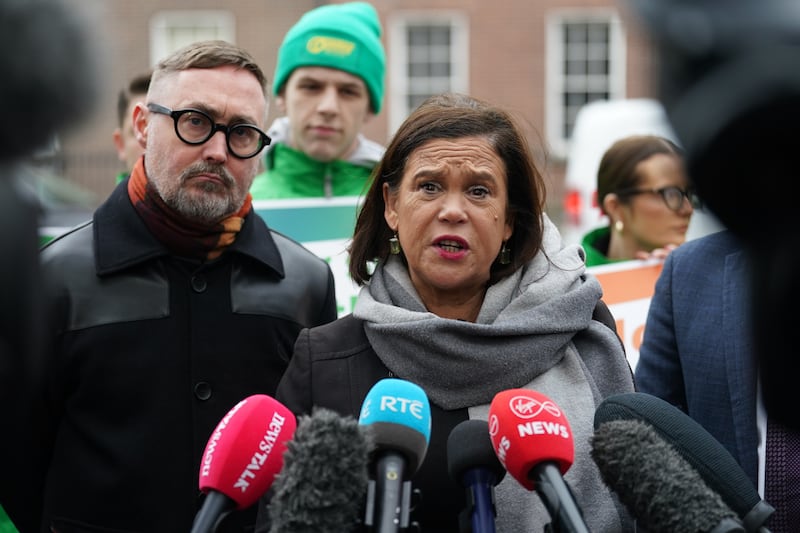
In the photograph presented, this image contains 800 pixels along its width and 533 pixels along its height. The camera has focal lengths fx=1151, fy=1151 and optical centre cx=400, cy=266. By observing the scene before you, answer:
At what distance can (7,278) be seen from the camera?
1.37 m

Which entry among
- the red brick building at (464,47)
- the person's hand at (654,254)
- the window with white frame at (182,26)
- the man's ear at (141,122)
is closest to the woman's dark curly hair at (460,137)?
the man's ear at (141,122)

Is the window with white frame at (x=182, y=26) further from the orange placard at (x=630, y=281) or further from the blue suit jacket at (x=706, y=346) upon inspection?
the blue suit jacket at (x=706, y=346)

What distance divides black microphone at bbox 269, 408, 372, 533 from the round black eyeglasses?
1419mm

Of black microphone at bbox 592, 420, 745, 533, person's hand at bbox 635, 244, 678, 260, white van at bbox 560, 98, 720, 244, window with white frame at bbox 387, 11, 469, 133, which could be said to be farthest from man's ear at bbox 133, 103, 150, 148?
window with white frame at bbox 387, 11, 469, 133

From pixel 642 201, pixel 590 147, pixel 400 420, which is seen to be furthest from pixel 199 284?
pixel 590 147

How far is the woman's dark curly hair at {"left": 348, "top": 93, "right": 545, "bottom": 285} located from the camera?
3.24 m

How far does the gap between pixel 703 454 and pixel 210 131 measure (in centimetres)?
171

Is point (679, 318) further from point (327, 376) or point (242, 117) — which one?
point (242, 117)

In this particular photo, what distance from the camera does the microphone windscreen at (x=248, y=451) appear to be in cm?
221

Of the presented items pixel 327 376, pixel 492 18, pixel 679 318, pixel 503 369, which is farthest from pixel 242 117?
pixel 492 18

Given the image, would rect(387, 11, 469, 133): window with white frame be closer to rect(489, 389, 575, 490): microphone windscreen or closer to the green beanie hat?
the green beanie hat

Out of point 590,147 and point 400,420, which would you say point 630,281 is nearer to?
point 400,420

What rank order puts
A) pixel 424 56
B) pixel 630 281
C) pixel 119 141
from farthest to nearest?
pixel 424 56 < pixel 119 141 < pixel 630 281

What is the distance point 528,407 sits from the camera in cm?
229
